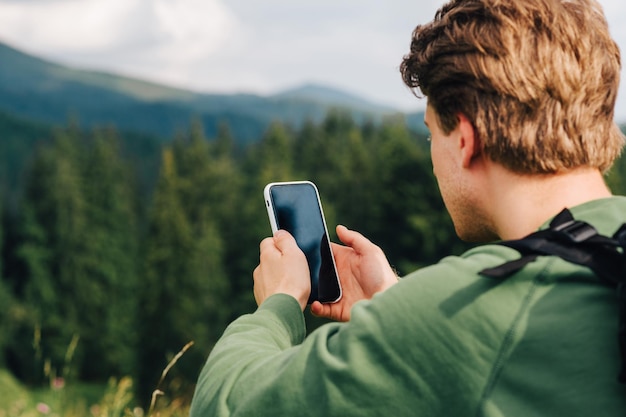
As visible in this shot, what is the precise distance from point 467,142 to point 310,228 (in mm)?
831

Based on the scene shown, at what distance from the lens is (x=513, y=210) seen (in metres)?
2.03

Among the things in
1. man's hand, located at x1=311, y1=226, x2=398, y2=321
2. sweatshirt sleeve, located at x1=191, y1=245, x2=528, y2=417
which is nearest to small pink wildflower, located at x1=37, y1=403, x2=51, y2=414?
man's hand, located at x1=311, y1=226, x2=398, y2=321

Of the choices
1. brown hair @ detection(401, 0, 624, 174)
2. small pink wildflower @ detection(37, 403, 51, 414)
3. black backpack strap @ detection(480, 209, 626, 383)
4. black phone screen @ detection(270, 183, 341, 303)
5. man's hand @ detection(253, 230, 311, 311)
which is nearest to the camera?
black backpack strap @ detection(480, 209, 626, 383)

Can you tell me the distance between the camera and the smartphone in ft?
8.64

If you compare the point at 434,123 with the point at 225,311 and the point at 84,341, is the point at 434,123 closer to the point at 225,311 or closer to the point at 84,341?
the point at 225,311

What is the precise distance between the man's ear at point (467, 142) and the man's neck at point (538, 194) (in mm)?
65

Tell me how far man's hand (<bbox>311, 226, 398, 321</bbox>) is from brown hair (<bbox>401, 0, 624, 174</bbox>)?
0.71 metres

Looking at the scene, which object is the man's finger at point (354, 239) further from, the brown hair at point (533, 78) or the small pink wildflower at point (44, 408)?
the small pink wildflower at point (44, 408)

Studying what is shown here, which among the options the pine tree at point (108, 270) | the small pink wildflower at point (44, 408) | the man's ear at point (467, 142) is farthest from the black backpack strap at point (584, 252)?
the pine tree at point (108, 270)

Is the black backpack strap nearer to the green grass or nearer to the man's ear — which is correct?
the man's ear

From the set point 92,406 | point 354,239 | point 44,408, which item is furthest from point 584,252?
point 92,406

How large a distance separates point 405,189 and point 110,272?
23933 millimetres

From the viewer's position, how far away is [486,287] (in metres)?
1.77

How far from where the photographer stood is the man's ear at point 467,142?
204 cm
